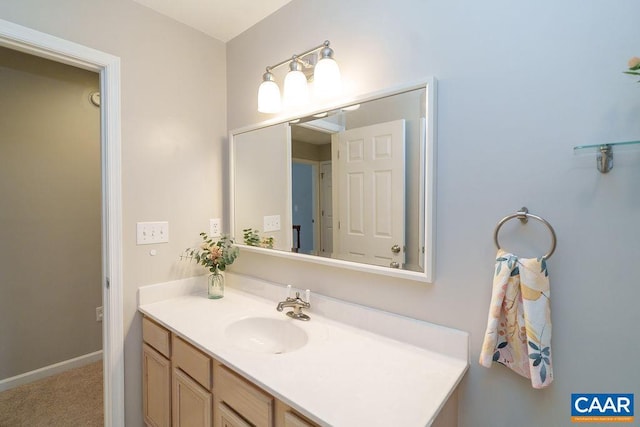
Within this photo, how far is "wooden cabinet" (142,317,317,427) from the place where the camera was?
95cm

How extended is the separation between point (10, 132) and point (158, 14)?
1473 mm

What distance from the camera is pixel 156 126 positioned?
5.50 feet

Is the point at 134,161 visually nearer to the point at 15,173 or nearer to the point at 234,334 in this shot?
the point at 234,334

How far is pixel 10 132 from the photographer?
6.98ft

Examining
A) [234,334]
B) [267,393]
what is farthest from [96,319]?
[267,393]

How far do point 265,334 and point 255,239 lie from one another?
1.85ft

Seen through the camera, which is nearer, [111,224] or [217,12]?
[111,224]

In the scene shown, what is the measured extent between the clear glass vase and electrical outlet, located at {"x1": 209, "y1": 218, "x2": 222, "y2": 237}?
30cm

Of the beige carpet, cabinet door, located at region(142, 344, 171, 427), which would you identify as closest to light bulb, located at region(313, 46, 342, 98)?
cabinet door, located at region(142, 344, 171, 427)

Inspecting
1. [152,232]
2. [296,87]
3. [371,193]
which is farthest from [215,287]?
[296,87]

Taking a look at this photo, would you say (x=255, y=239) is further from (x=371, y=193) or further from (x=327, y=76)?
(x=327, y=76)

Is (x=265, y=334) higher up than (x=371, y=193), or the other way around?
(x=371, y=193)

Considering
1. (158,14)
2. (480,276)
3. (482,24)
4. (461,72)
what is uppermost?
(158,14)

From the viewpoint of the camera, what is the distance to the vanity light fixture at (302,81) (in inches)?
51.7
